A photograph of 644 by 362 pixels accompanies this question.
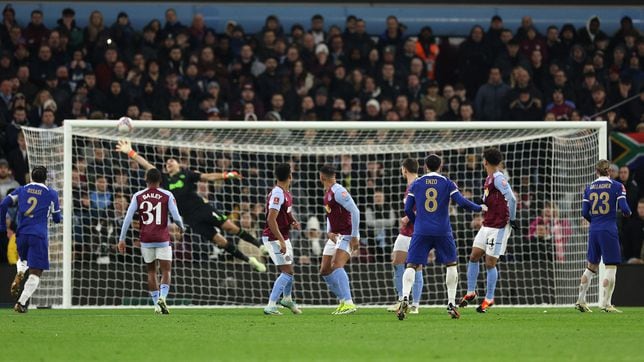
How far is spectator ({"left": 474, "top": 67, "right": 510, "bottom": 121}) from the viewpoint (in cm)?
2228

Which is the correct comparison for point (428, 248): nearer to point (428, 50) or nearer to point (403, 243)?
point (403, 243)

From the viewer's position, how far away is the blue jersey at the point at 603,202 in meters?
15.8

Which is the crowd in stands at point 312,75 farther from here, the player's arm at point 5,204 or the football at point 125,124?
the player's arm at point 5,204

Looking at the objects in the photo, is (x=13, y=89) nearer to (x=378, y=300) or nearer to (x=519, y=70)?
(x=378, y=300)

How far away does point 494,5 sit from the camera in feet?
81.1

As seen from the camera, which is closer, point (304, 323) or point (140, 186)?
point (304, 323)

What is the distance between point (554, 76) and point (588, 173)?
426 cm

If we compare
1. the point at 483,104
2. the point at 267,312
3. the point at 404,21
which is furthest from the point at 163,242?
the point at 404,21

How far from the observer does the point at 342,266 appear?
15641 mm

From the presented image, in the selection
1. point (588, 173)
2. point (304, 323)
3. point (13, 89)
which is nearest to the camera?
point (304, 323)

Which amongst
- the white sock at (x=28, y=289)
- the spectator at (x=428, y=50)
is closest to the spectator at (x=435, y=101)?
the spectator at (x=428, y=50)

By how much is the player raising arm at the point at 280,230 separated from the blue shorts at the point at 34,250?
2.93 metres

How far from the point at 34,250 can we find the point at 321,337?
580cm

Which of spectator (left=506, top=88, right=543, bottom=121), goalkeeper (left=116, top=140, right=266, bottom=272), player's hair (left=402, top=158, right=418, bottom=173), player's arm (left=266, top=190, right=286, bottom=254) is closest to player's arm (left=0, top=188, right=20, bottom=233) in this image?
goalkeeper (left=116, top=140, right=266, bottom=272)
